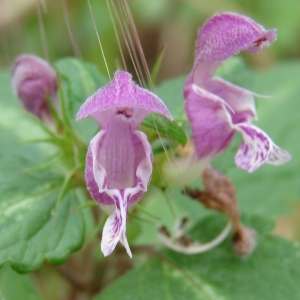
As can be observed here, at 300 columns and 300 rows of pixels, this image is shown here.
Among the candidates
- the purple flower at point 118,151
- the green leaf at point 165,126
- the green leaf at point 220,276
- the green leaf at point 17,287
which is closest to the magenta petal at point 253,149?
the green leaf at point 165,126

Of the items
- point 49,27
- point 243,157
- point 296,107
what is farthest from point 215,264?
point 49,27

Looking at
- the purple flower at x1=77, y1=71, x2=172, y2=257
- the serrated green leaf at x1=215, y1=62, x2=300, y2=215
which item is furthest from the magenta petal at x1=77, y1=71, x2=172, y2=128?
the serrated green leaf at x1=215, y1=62, x2=300, y2=215

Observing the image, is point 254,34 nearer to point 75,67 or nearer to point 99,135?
point 99,135

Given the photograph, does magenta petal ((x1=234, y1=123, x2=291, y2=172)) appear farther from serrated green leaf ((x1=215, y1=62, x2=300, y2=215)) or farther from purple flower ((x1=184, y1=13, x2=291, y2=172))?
serrated green leaf ((x1=215, y1=62, x2=300, y2=215))

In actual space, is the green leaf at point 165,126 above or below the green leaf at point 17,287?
above

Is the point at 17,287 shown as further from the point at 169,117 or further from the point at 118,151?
the point at 169,117

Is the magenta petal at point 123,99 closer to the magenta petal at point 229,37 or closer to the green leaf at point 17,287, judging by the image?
the magenta petal at point 229,37
